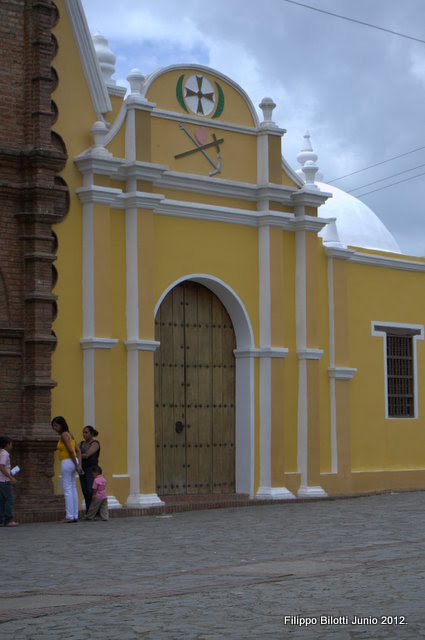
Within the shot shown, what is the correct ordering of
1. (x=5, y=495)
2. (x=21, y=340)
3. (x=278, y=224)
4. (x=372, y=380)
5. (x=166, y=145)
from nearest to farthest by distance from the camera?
(x=5, y=495)
(x=21, y=340)
(x=166, y=145)
(x=278, y=224)
(x=372, y=380)

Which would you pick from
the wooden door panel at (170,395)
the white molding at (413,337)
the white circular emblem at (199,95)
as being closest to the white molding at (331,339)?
the white molding at (413,337)

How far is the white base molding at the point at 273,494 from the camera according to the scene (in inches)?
771

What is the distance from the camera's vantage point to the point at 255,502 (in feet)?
63.5

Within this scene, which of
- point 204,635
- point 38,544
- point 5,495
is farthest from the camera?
point 5,495

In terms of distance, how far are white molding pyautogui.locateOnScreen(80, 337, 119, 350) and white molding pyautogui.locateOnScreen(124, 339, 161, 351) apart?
32cm

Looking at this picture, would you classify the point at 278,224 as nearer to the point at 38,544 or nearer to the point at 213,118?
the point at 213,118

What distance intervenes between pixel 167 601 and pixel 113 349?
30.8ft

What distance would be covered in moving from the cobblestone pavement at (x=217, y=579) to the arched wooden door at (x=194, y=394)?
8.58 ft

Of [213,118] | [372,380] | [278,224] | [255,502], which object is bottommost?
[255,502]

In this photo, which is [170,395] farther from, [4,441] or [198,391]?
[4,441]

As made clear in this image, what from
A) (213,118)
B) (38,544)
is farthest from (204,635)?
(213,118)

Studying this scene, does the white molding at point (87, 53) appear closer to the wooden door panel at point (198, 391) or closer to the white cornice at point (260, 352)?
the wooden door panel at point (198, 391)

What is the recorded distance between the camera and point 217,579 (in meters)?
10.1

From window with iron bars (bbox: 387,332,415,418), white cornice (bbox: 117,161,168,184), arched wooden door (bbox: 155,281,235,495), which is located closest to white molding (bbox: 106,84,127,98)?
white cornice (bbox: 117,161,168,184)
